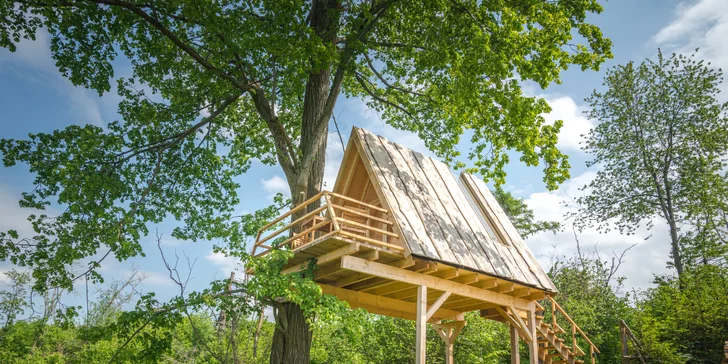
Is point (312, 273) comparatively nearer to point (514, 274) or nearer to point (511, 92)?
point (514, 274)

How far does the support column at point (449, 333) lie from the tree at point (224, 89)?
5005 millimetres

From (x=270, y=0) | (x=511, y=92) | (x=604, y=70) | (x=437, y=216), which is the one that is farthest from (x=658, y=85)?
(x=270, y=0)

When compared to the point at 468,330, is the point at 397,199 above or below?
above

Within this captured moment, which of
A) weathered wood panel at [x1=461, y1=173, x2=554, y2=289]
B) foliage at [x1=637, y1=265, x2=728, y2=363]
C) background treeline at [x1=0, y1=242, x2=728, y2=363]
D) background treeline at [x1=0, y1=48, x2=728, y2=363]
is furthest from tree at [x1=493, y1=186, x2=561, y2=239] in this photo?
weathered wood panel at [x1=461, y1=173, x2=554, y2=289]

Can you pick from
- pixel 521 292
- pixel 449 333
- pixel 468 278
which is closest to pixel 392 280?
pixel 468 278

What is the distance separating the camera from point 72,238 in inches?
455

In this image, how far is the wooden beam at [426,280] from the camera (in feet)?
32.4

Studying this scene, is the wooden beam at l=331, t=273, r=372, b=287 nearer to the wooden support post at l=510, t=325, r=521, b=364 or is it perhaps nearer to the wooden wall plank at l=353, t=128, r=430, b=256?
the wooden wall plank at l=353, t=128, r=430, b=256

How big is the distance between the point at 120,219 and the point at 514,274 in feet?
31.3

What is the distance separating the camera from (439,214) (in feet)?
40.3

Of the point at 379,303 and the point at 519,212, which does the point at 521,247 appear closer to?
the point at 379,303

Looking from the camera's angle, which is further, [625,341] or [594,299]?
[594,299]

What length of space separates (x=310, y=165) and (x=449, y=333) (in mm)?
7050

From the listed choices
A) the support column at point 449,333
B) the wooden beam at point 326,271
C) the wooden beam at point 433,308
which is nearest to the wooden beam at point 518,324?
the support column at point 449,333
